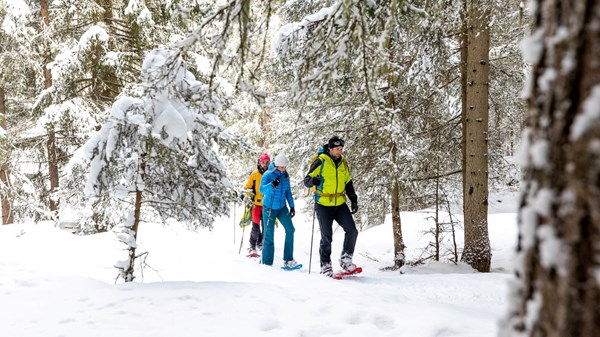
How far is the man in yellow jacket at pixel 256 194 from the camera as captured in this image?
363 inches

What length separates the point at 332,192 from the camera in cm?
654

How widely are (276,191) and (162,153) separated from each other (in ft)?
9.67

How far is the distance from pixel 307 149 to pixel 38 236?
5.98m

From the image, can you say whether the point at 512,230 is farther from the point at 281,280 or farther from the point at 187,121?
the point at 187,121

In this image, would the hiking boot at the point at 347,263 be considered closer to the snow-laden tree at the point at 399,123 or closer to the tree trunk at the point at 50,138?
the snow-laden tree at the point at 399,123

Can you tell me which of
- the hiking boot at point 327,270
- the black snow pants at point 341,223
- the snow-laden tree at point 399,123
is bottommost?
the hiking boot at point 327,270

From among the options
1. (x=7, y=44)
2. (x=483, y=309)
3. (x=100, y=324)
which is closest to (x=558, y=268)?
(x=100, y=324)

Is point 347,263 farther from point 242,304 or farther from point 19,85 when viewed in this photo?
point 19,85

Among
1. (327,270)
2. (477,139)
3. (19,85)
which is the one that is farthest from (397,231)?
(19,85)

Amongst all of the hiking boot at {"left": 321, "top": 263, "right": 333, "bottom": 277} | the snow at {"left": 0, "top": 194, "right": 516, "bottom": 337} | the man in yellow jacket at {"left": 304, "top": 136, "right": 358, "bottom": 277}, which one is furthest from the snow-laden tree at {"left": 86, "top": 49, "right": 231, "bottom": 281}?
the hiking boot at {"left": 321, "top": 263, "right": 333, "bottom": 277}

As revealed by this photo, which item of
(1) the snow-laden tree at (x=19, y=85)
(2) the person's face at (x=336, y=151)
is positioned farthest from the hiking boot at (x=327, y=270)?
(1) the snow-laden tree at (x=19, y=85)

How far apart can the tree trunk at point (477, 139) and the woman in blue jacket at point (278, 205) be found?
294cm

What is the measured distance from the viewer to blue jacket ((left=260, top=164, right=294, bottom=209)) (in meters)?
7.68

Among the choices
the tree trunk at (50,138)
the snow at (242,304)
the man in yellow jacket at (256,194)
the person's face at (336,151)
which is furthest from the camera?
the tree trunk at (50,138)
